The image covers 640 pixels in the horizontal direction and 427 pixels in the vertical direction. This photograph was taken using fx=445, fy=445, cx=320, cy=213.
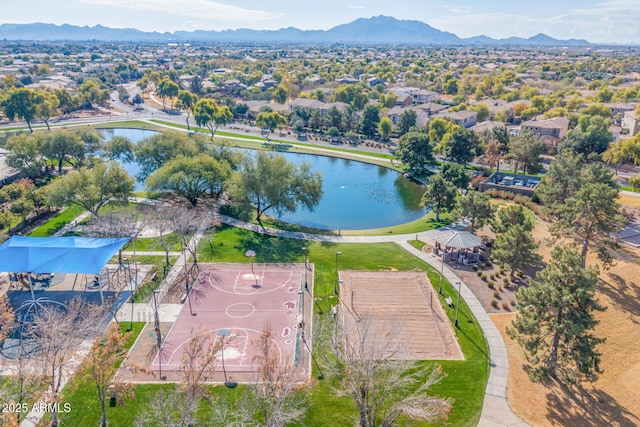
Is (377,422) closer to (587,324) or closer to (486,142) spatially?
(587,324)

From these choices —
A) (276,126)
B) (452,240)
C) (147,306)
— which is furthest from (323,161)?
(147,306)

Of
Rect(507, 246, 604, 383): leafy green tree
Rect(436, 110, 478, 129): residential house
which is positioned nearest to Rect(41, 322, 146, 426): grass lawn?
Rect(507, 246, 604, 383): leafy green tree

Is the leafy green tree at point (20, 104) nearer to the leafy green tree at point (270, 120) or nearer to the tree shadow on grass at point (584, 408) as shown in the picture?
the leafy green tree at point (270, 120)

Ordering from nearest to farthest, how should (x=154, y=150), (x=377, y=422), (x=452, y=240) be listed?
1. (x=377, y=422)
2. (x=452, y=240)
3. (x=154, y=150)

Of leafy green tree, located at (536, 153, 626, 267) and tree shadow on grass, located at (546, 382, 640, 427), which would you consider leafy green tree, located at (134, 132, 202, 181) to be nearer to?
leafy green tree, located at (536, 153, 626, 267)

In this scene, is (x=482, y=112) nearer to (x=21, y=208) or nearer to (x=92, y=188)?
(x=92, y=188)

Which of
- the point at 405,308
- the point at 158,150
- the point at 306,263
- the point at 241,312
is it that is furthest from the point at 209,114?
the point at 405,308
